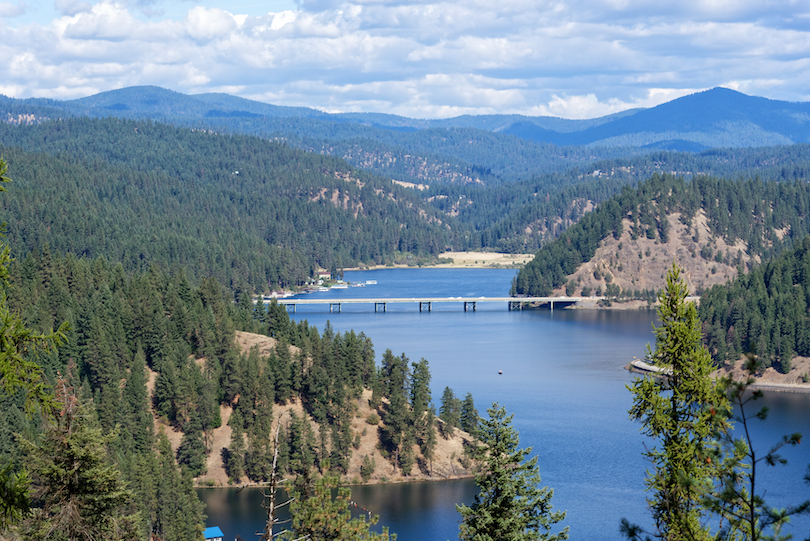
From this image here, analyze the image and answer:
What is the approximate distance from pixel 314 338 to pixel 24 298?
38.8 m

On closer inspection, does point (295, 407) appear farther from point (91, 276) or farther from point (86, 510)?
point (86, 510)

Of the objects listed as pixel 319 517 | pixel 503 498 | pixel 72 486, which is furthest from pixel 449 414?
pixel 72 486

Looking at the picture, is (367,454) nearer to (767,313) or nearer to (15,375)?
(15,375)

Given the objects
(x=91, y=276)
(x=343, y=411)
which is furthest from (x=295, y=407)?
(x=91, y=276)

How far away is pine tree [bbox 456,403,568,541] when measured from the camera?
2738 cm

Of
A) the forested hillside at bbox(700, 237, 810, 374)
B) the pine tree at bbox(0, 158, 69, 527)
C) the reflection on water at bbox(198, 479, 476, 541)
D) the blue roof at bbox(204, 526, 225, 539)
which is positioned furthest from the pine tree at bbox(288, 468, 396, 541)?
the forested hillside at bbox(700, 237, 810, 374)

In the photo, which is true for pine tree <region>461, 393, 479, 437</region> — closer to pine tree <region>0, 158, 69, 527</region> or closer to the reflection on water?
the reflection on water

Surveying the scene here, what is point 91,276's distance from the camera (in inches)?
5433

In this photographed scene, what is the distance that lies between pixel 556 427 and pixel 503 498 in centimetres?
8562

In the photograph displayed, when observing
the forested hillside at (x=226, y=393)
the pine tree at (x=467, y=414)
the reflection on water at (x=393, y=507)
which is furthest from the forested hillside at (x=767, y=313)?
the reflection on water at (x=393, y=507)

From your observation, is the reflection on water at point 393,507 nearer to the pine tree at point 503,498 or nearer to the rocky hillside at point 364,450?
the rocky hillside at point 364,450

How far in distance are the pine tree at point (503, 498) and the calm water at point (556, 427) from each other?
45.1 meters

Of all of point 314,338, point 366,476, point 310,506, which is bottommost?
point 366,476

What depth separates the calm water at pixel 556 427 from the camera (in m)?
83.1
